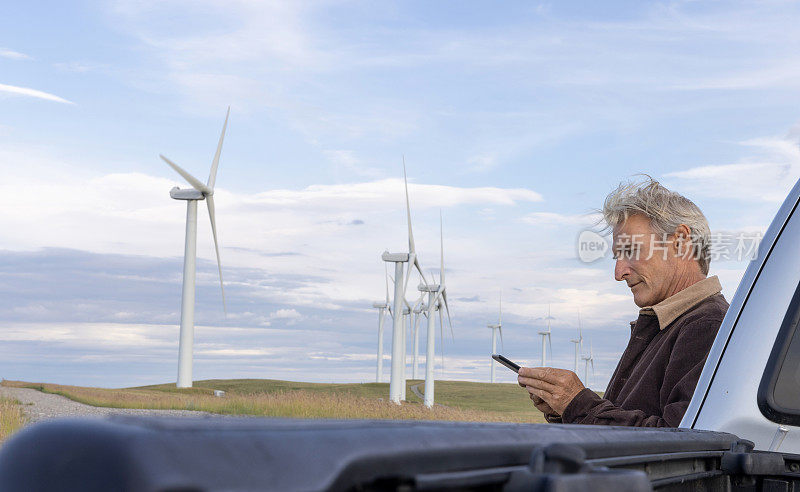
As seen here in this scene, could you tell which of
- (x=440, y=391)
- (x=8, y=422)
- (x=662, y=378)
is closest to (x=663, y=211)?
(x=662, y=378)

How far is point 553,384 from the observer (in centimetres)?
388

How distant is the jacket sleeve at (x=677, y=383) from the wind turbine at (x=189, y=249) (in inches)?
914

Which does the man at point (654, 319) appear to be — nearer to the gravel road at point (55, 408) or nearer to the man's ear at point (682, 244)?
the man's ear at point (682, 244)

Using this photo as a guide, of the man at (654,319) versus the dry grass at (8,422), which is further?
the dry grass at (8,422)

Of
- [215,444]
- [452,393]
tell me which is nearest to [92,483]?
[215,444]

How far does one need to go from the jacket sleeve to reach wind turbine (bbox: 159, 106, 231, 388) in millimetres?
23211

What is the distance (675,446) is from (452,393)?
259ft

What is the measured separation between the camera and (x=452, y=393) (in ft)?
260

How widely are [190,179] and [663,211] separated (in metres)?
25.9

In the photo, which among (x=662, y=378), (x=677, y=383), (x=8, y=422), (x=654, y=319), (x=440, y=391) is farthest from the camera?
(x=440, y=391)

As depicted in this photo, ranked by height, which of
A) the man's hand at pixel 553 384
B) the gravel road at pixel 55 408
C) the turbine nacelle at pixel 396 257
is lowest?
the gravel road at pixel 55 408

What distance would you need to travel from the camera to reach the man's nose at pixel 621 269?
4.32 meters

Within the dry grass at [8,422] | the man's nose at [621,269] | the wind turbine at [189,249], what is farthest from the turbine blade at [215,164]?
the man's nose at [621,269]

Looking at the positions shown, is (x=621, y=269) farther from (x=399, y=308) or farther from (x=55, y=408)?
(x=399, y=308)
